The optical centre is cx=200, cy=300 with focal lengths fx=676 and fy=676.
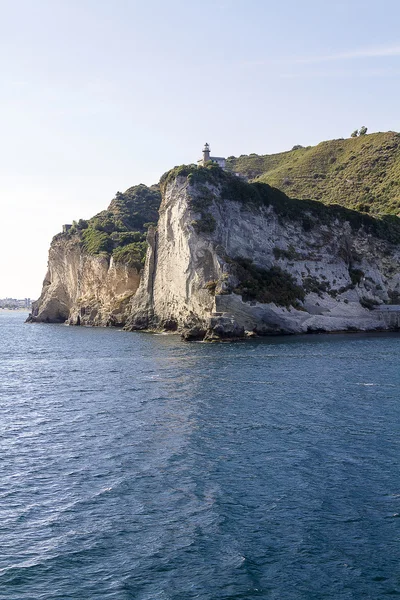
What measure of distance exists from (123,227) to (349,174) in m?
46.9

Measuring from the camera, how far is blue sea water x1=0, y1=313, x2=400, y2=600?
55.5 feet

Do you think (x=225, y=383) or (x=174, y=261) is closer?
(x=225, y=383)

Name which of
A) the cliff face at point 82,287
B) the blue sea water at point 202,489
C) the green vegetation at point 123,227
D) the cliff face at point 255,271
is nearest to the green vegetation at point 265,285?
the cliff face at point 255,271

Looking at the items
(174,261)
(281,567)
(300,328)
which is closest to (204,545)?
(281,567)

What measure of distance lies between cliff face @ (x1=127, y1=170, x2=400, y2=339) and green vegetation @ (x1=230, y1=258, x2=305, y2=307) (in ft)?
0.45

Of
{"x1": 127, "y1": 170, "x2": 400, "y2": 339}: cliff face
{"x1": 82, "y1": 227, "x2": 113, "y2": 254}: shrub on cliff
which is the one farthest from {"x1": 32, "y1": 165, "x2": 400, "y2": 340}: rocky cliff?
{"x1": 82, "y1": 227, "x2": 113, "y2": 254}: shrub on cliff

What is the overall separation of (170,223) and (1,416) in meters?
56.8

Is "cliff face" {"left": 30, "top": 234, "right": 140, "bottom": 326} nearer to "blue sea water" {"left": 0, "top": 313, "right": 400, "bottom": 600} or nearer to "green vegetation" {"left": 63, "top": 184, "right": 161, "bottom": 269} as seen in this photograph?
"green vegetation" {"left": 63, "top": 184, "right": 161, "bottom": 269}

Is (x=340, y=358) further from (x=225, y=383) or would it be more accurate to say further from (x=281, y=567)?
(x=281, y=567)

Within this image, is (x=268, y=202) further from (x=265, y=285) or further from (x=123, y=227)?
(x=123, y=227)

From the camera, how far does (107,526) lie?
19.9 metres

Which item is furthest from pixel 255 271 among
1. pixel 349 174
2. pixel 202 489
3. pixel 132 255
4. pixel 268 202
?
pixel 349 174

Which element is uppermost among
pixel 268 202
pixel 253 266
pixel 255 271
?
pixel 268 202

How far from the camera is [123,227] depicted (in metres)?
131
